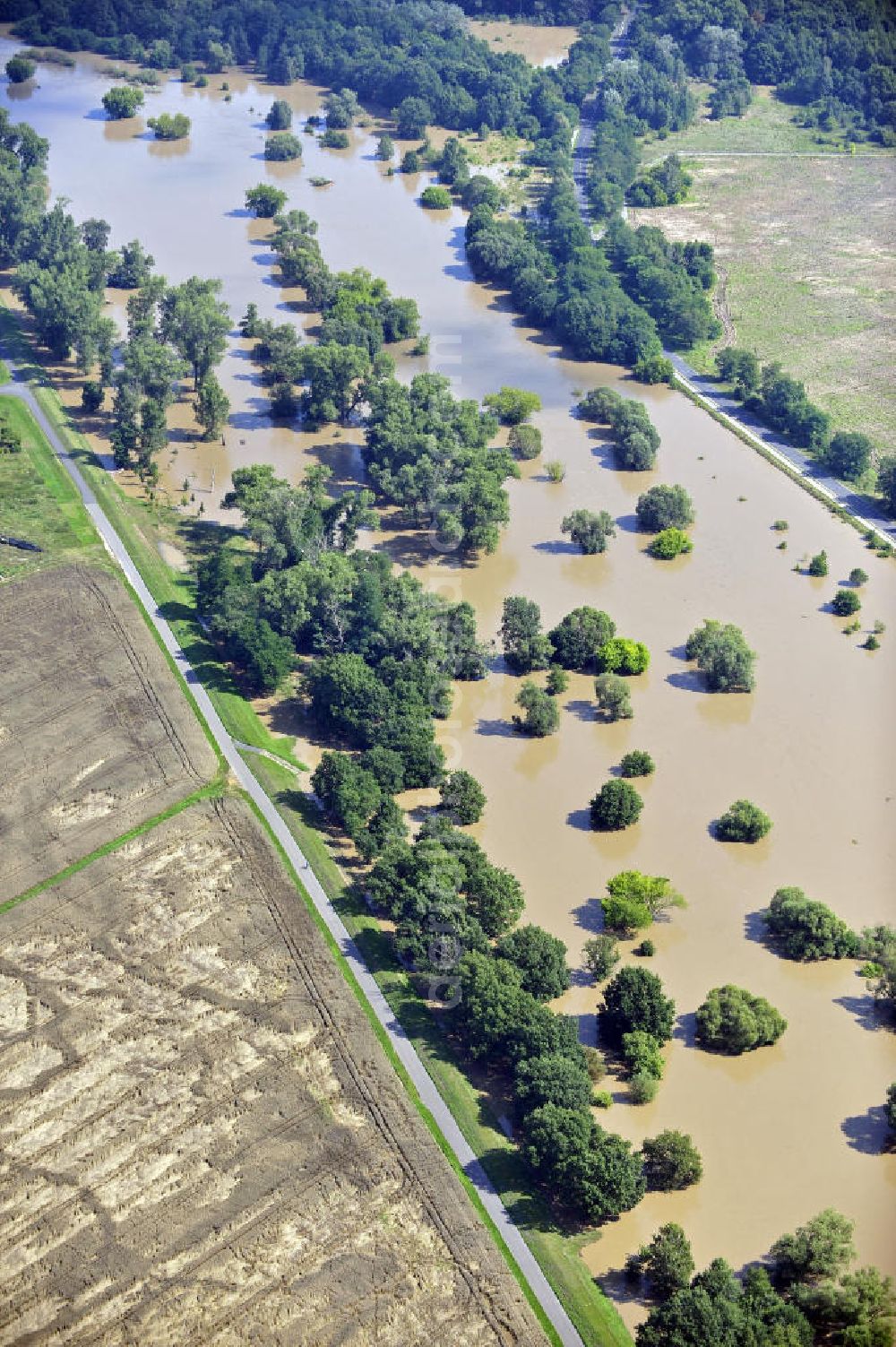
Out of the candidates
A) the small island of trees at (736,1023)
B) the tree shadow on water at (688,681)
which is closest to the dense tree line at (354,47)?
the tree shadow on water at (688,681)

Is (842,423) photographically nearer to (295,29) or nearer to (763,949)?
(763,949)

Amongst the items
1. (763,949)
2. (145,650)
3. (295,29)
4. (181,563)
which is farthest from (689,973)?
(295,29)

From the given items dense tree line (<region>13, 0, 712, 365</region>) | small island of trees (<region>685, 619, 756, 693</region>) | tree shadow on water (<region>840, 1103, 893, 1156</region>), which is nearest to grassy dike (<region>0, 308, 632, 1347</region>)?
tree shadow on water (<region>840, 1103, 893, 1156</region>)

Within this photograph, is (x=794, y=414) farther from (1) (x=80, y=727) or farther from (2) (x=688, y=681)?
(1) (x=80, y=727)

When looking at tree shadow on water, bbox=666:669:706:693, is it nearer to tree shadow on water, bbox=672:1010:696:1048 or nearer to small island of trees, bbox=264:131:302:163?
tree shadow on water, bbox=672:1010:696:1048

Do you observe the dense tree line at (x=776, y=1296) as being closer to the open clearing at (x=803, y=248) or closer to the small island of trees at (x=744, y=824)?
the small island of trees at (x=744, y=824)

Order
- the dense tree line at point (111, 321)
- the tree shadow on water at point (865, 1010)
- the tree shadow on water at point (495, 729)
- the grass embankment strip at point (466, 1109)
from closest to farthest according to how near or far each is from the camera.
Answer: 1. the grass embankment strip at point (466, 1109)
2. the tree shadow on water at point (865, 1010)
3. the tree shadow on water at point (495, 729)
4. the dense tree line at point (111, 321)
